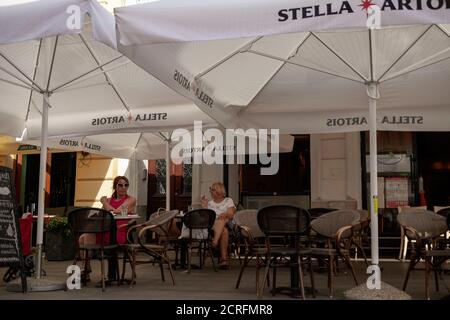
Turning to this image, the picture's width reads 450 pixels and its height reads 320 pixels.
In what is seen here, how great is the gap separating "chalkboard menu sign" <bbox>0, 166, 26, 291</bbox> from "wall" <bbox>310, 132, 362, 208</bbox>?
667 centimetres

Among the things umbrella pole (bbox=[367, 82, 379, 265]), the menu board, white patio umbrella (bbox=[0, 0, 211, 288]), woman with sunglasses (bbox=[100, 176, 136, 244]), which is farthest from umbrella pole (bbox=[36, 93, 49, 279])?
the menu board

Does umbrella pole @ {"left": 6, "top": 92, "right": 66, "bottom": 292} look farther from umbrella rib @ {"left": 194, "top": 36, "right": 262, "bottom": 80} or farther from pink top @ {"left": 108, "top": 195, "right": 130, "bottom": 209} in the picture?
umbrella rib @ {"left": 194, "top": 36, "right": 262, "bottom": 80}

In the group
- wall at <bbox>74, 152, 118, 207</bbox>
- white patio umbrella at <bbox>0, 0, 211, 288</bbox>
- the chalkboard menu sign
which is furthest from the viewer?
wall at <bbox>74, 152, 118, 207</bbox>

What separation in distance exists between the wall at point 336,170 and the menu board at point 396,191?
71cm

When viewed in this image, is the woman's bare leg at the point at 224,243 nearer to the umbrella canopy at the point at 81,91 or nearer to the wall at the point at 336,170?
the umbrella canopy at the point at 81,91

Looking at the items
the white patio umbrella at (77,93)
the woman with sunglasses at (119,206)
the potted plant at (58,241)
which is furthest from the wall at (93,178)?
the woman with sunglasses at (119,206)

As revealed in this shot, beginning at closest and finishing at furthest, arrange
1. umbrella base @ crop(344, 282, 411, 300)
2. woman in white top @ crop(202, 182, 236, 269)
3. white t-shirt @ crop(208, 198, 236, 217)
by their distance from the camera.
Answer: umbrella base @ crop(344, 282, 411, 300), woman in white top @ crop(202, 182, 236, 269), white t-shirt @ crop(208, 198, 236, 217)

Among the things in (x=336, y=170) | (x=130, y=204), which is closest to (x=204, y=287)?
(x=130, y=204)

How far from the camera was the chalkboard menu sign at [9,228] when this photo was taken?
6.01 metres

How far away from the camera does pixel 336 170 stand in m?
11.2

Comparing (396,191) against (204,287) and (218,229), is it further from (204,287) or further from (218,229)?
(204,287)

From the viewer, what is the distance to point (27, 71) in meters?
7.30

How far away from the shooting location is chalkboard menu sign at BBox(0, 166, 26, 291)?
237 inches

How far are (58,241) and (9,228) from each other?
4442 millimetres
